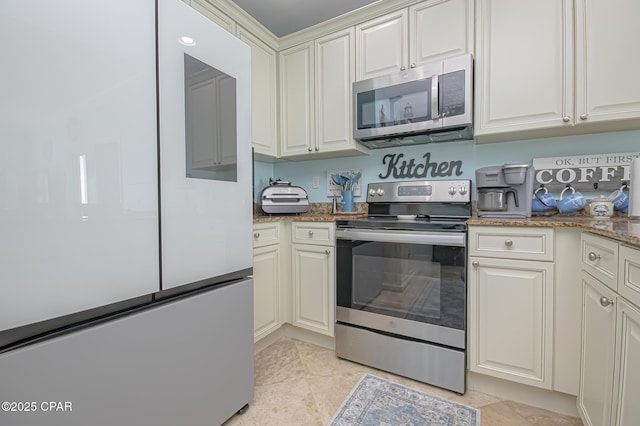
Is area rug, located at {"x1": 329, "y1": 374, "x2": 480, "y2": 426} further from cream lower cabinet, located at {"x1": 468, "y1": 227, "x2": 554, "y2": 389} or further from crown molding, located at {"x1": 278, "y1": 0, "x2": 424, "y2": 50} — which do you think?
crown molding, located at {"x1": 278, "y1": 0, "x2": 424, "y2": 50}

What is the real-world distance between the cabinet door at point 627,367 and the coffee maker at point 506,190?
75cm

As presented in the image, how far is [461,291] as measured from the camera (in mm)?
1501

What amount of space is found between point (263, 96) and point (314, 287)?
1485mm

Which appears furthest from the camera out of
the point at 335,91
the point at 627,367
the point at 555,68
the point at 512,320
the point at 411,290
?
the point at 335,91

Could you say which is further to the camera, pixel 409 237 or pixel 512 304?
pixel 409 237

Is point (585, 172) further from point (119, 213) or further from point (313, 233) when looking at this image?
point (119, 213)

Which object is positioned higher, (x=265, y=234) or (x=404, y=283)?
(x=265, y=234)

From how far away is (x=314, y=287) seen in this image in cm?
198

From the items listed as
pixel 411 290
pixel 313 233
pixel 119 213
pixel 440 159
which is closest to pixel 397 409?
pixel 411 290

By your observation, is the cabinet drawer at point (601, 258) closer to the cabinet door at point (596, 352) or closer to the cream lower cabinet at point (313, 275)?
the cabinet door at point (596, 352)

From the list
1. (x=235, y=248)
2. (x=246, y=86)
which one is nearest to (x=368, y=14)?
(x=246, y=86)

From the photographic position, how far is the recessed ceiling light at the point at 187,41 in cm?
104

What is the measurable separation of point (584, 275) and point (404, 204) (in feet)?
Result: 3.44

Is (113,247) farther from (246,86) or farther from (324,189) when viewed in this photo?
(324,189)
